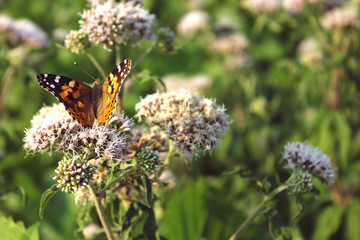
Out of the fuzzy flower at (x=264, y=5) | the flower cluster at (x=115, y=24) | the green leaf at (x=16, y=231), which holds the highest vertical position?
the fuzzy flower at (x=264, y=5)

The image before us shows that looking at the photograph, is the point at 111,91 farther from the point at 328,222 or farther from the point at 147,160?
the point at 328,222

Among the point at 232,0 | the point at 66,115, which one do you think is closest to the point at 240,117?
the point at 232,0

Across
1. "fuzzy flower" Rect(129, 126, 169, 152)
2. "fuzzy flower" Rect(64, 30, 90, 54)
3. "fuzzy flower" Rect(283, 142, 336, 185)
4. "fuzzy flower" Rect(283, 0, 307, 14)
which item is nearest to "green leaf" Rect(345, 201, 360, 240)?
"fuzzy flower" Rect(283, 142, 336, 185)

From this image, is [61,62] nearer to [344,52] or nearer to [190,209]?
[190,209]

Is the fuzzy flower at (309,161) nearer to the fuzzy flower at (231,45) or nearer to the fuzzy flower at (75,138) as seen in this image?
the fuzzy flower at (75,138)

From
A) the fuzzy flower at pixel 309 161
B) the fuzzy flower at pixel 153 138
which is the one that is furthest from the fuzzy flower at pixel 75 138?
the fuzzy flower at pixel 309 161
